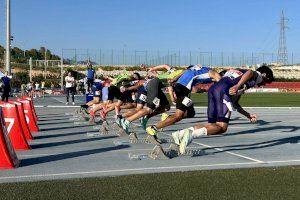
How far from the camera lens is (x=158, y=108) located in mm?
13719

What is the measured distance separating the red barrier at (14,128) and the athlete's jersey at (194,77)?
11.3 ft

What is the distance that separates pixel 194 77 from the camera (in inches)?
440

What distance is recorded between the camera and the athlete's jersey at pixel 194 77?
36.5 ft

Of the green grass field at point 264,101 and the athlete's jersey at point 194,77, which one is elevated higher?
the athlete's jersey at point 194,77

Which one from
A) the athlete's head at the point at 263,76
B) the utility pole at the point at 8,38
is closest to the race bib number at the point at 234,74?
the athlete's head at the point at 263,76

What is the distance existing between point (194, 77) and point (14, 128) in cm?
384

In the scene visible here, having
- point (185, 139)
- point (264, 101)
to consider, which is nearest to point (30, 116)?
point (185, 139)

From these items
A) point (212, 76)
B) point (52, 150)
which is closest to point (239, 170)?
point (212, 76)

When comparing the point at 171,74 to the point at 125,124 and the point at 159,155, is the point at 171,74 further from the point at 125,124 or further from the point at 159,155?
the point at 159,155

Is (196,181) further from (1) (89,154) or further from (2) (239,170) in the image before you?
(1) (89,154)

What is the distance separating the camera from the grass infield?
6.60 m

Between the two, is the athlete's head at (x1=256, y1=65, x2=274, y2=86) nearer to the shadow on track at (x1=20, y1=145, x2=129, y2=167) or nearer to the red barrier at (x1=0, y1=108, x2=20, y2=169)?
the shadow on track at (x1=20, y1=145, x2=129, y2=167)

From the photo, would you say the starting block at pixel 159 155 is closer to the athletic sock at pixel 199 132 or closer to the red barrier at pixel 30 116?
the athletic sock at pixel 199 132

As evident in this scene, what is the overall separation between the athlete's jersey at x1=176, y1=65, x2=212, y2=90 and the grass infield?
332 centimetres
